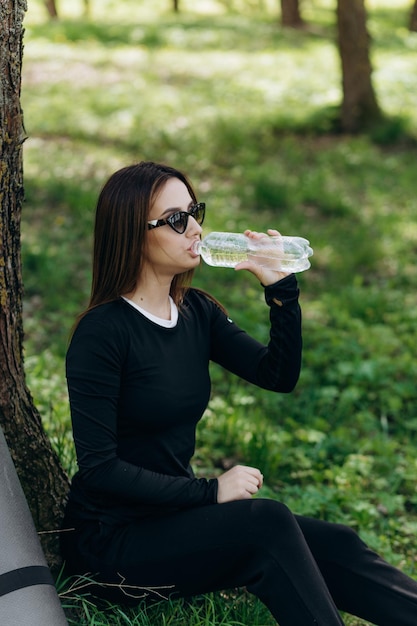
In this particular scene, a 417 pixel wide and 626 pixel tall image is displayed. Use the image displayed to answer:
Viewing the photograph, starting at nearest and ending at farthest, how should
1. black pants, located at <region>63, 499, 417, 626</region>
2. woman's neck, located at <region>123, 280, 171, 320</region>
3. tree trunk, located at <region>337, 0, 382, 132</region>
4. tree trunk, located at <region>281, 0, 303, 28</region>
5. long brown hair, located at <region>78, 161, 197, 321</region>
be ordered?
black pants, located at <region>63, 499, 417, 626</region>
long brown hair, located at <region>78, 161, 197, 321</region>
woman's neck, located at <region>123, 280, 171, 320</region>
tree trunk, located at <region>337, 0, 382, 132</region>
tree trunk, located at <region>281, 0, 303, 28</region>

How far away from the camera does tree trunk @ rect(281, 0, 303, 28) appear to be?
19484 millimetres

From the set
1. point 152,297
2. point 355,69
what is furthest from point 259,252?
point 355,69

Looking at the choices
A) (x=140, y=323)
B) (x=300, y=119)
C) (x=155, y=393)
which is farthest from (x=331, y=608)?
(x=300, y=119)

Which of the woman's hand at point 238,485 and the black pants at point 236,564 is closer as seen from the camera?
the black pants at point 236,564

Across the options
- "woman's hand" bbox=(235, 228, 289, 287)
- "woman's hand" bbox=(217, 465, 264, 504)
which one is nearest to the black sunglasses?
"woman's hand" bbox=(235, 228, 289, 287)

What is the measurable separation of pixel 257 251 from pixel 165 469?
73 cm

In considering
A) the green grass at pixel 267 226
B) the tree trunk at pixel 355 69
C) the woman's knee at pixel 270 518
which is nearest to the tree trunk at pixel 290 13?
the green grass at pixel 267 226

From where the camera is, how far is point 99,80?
1243 centimetres

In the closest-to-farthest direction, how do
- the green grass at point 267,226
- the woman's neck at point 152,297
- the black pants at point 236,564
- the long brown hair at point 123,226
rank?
the black pants at point 236,564 < the long brown hair at point 123,226 < the woman's neck at point 152,297 < the green grass at point 267,226

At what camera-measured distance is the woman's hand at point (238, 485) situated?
240 cm

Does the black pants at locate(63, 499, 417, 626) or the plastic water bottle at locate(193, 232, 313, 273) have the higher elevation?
the plastic water bottle at locate(193, 232, 313, 273)

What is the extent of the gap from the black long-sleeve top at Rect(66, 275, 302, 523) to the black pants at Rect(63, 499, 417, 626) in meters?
0.07

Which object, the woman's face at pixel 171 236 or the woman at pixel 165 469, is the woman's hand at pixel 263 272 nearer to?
the woman at pixel 165 469

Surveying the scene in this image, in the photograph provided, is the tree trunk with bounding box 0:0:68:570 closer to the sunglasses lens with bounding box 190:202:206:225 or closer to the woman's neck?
the woman's neck
